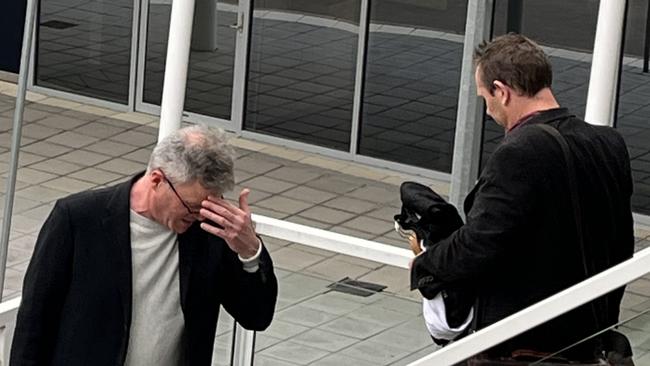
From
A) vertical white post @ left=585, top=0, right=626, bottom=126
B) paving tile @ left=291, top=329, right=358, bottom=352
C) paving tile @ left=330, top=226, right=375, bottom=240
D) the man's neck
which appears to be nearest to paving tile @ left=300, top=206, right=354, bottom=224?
paving tile @ left=330, top=226, right=375, bottom=240

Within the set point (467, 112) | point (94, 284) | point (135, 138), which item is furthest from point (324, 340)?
point (135, 138)

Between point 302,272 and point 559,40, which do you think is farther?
point 559,40

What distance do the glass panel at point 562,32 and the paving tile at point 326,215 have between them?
1.12 m

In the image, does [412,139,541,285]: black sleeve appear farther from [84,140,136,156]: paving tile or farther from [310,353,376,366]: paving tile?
[84,140,136,156]: paving tile

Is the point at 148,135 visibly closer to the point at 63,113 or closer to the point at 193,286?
the point at 63,113

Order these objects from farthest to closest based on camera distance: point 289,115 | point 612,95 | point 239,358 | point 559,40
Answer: point 289,115, point 559,40, point 239,358, point 612,95

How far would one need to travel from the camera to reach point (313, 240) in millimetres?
5379

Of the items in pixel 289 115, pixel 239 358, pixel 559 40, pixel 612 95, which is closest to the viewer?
pixel 612 95

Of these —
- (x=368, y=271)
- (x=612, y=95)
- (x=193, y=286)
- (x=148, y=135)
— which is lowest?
(x=148, y=135)

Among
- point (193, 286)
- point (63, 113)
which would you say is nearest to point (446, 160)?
point (63, 113)

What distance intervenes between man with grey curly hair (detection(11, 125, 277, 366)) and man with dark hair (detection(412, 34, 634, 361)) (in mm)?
531

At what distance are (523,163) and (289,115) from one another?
8518mm

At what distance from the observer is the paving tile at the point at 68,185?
10964mm

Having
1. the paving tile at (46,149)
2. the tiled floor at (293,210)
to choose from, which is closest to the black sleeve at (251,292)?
the tiled floor at (293,210)
